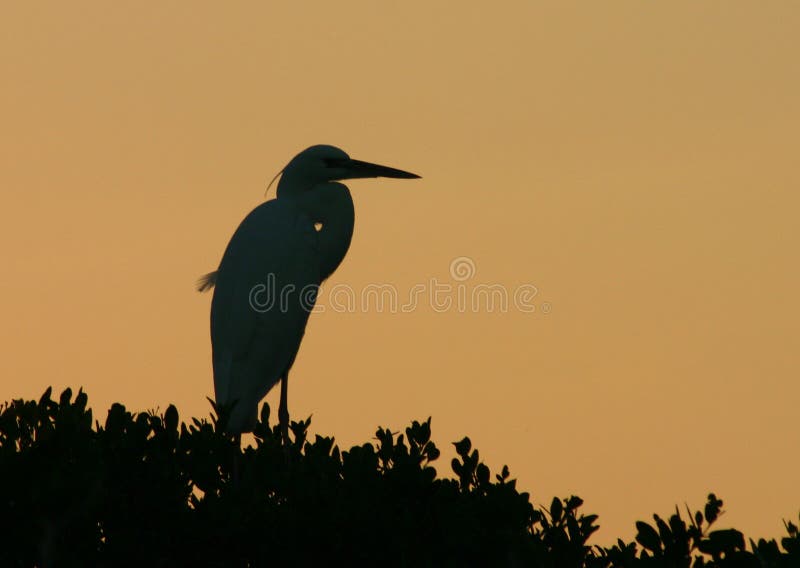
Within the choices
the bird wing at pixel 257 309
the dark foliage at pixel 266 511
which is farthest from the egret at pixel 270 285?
the dark foliage at pixel 266 511

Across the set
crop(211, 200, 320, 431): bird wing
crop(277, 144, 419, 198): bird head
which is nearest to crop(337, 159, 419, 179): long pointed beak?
crop(277, 144, 419, 198): bird head

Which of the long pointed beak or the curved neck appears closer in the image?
the curved neck

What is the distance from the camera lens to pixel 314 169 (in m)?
11.0

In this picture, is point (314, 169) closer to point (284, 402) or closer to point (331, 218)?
point (331, 218)

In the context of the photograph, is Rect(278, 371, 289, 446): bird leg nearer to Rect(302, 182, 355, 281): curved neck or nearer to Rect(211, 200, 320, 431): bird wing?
Rect(211, 200, 320, 431): bird wing

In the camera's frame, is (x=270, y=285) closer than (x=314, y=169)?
Yes

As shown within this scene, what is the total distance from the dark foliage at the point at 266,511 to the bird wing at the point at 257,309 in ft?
12.1

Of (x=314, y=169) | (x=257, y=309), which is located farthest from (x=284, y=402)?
(x=314, y=169)

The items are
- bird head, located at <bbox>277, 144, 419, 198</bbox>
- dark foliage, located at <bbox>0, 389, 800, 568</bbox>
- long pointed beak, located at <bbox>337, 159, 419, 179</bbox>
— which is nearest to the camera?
dark foliage, located at <bbox>0, 389, 800, 568</bbox>

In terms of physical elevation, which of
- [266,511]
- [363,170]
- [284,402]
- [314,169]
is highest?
[363,170]

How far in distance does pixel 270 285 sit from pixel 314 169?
141 cm

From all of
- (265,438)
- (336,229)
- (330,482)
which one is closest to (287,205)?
(336,229)

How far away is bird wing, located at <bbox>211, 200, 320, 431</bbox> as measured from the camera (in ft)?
33.2

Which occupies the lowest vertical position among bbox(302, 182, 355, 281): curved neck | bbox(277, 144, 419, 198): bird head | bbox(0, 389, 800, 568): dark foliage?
bbox(0, 389, 800, 568): dark foliage
